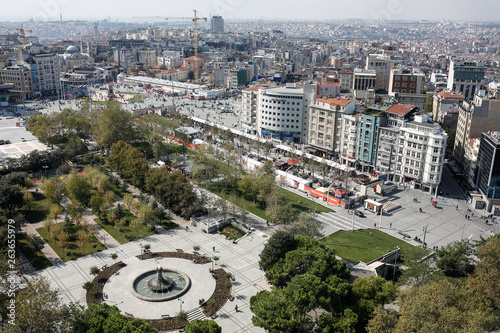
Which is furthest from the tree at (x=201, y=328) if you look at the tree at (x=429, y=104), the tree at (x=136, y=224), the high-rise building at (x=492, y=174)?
the tree at (x=429, y=104)

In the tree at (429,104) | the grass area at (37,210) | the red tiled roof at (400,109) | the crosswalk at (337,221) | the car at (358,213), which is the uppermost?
the red tiled roof at (400,109)

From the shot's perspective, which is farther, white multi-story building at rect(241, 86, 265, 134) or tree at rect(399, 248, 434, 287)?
white multi-story building at rect(241, 86, 265, 134)

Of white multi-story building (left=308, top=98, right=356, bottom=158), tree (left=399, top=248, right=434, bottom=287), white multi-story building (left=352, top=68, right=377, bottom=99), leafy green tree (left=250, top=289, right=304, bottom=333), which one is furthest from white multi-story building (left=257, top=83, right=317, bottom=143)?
leafy green tree (left=250, top=289, right=304, bottom=333)

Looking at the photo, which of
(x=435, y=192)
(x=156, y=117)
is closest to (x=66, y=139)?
(x=156, y=117)

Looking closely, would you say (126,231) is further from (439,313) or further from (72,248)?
(439,313)

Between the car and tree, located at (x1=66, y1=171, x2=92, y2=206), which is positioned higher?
tree, located at (x1=66, y1=171, x2=92, y2=206)

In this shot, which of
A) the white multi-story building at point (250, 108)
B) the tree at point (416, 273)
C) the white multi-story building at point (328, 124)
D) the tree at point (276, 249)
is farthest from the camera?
the white multi-story building at point (250, 108)

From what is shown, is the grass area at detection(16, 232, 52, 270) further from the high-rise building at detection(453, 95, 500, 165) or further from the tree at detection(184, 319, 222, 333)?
the high-rise building at detection(453, 95, 500, 165)

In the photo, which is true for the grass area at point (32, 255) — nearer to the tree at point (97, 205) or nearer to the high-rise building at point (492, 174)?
the tree at point (97, 205)
